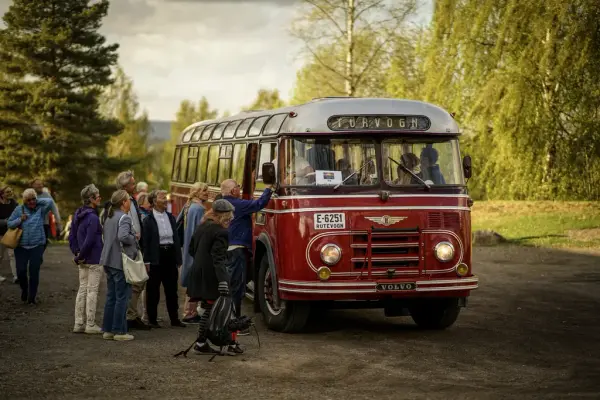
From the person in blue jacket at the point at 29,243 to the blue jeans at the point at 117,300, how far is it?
13.7 feet

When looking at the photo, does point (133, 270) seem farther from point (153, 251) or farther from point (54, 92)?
point (54, 92)

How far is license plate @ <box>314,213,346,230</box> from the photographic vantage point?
43.2ft

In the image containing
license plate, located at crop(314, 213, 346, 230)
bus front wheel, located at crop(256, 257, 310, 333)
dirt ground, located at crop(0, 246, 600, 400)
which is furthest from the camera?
bus front wheel, located at crop(256, 257, 310, 333)

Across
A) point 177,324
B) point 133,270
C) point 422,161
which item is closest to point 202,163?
point 177,324

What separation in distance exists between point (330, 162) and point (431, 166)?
136 centimetres

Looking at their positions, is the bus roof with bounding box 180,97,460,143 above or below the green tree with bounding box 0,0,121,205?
below

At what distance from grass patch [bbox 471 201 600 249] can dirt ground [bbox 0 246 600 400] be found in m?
12.2

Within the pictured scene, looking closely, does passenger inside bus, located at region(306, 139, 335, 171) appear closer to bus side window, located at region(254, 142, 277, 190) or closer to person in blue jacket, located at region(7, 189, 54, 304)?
bus side window, located at region(254, 142, 277, 190)

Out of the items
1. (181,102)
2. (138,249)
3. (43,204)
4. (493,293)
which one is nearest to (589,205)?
(493,293)

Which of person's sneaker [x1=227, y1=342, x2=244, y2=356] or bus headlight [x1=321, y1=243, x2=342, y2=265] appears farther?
bus headlight [x1=321, y1=243, x2=342, y2=265]

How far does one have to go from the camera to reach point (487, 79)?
3566cm

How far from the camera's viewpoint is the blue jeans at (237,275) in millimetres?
13117

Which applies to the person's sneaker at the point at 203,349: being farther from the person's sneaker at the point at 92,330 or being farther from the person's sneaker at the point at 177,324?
the person's sneaker at the point at 177,324

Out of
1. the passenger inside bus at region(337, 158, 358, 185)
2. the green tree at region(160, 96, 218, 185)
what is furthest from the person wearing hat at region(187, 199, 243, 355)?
the green tree at region(160, 96, 218, 185)
